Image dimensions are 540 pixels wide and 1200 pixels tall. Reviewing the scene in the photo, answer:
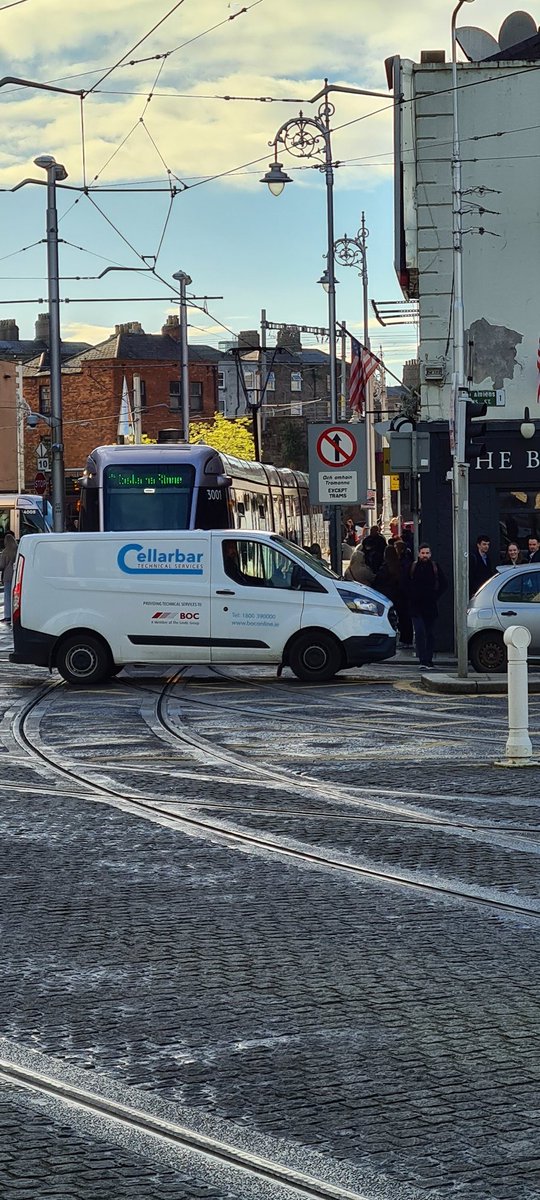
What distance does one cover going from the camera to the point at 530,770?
40.1 feet

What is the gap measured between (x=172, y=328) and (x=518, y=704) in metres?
87.3

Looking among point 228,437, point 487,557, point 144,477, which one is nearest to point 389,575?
point 487,557

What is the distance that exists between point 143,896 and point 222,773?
4.55 meters

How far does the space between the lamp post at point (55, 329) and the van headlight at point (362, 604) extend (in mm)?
13293

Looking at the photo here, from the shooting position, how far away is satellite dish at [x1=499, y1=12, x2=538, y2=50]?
103 feet

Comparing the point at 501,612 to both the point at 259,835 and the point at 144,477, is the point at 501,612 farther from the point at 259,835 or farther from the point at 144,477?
the point at 259,835

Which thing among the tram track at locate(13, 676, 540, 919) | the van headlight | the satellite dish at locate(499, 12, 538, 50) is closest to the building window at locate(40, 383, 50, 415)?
the satellite dish at locate(499, 12, 538, 50)

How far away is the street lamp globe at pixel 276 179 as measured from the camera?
31672 mm

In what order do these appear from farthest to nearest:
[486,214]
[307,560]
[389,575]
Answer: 1. [486,214]
2. [389,575]
3. [307,560]

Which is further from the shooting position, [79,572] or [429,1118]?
[79,572]

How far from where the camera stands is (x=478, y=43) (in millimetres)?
30516

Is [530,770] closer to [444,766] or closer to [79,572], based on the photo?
[444,766]

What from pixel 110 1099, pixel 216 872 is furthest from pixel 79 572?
pixel 110 1099

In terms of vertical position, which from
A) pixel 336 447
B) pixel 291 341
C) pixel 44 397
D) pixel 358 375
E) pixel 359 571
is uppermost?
pixel 291 341
